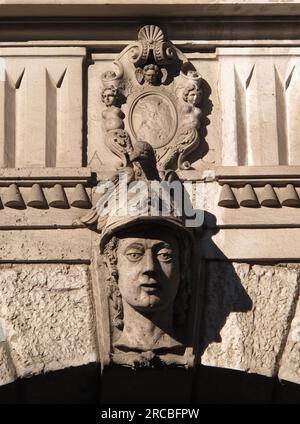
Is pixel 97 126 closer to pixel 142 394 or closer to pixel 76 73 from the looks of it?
pixel 76 73

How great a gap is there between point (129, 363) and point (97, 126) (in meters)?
1.33

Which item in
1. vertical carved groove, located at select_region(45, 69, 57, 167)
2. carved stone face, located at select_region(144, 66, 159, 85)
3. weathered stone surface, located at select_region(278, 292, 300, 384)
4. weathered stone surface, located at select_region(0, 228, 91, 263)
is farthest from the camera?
carved stone face, located at select_region(144, 66, 159, 85)

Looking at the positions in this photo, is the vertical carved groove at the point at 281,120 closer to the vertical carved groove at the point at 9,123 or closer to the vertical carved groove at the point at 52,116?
the vertical carved groove at the point at 52,116

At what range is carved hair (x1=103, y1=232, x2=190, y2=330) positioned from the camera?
768cm

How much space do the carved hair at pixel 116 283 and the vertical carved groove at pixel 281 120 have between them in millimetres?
781

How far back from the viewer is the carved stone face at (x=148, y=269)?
7.55 metres

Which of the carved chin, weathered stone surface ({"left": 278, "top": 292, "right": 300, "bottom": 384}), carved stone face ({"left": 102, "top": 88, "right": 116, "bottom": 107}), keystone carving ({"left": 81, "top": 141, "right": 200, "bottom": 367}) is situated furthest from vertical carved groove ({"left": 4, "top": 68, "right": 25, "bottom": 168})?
weathered stone surface ({"left": 278, "top": 292, "right": 300, "bottom": 384})

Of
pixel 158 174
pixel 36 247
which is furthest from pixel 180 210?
pixel 36 247

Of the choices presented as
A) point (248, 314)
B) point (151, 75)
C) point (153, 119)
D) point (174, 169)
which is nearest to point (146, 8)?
point (151, 75)

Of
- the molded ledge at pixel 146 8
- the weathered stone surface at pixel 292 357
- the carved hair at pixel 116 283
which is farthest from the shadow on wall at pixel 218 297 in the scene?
the molded ledge at pixel 146 8

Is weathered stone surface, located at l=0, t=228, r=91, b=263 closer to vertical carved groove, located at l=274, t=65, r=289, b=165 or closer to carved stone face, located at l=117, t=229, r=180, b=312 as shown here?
carved stone face, located at l=117, t=229, r=180, b=312

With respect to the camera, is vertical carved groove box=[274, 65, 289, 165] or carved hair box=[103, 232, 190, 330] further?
vertical carved groove box=[274, 65, 289, 165]

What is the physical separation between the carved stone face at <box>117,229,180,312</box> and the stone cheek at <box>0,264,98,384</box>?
255 millimetres

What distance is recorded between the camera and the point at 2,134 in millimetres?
8062
